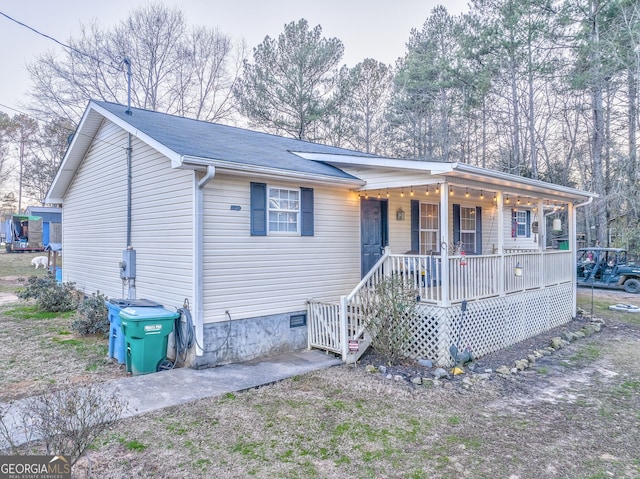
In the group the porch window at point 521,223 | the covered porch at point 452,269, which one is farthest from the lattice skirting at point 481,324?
the porch window at point 521,223

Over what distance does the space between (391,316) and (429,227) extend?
424 cm

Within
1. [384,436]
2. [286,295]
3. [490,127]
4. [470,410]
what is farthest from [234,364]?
[490,127]

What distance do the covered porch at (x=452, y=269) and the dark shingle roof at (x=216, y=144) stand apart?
3.96ft

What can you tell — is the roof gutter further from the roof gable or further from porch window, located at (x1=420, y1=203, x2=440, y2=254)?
porch window, located at (x1=420, y1=203, x2=440, y2=254)

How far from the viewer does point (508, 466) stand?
3504 millimetres

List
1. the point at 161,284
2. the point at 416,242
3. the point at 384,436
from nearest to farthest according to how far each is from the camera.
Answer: the point at 384,436, the point at 161,284, the point at 416,242

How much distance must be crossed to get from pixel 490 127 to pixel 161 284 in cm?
2125

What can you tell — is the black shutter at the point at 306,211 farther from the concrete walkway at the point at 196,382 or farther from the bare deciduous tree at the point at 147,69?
the bare deciduous tree at the point at 147,69

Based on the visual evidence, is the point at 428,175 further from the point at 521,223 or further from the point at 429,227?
the point at 521,223

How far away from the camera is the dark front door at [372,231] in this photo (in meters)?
8.46

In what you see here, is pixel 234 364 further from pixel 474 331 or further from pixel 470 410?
pixel 474 331

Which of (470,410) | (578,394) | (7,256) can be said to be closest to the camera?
(470,410)

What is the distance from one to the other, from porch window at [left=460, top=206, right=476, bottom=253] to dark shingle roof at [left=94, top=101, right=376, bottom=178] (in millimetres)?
4584

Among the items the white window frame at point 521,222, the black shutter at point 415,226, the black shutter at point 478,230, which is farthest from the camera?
the white window frame at point 521,222
